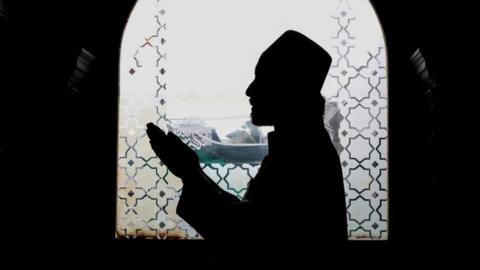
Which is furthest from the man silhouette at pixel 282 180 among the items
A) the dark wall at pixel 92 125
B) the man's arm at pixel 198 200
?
the dark wall at pixel 92 125

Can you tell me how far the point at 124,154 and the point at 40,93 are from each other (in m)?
0.42

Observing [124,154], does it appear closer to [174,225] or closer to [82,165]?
[82,165]

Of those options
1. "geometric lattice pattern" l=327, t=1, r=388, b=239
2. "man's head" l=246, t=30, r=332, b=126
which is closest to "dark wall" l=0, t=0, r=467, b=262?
"geometric lattice pattern" l=327, t=1, r=388, b=239

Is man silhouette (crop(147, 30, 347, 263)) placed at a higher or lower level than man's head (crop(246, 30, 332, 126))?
lower

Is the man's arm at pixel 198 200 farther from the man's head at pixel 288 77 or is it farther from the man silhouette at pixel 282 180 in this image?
the man's head at pixel 288 77

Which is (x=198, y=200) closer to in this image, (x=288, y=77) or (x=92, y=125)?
(x=288, y=77)

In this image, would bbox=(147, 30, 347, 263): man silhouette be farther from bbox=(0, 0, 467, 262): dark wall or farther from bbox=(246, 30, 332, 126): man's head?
bbox=(0, 0, 467, 262): dark wall

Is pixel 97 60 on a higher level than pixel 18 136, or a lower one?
higher

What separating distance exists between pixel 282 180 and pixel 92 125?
3.86ft

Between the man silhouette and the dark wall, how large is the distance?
913 mm

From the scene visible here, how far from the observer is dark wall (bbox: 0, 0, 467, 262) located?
1.62 meters

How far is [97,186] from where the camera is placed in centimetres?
183
